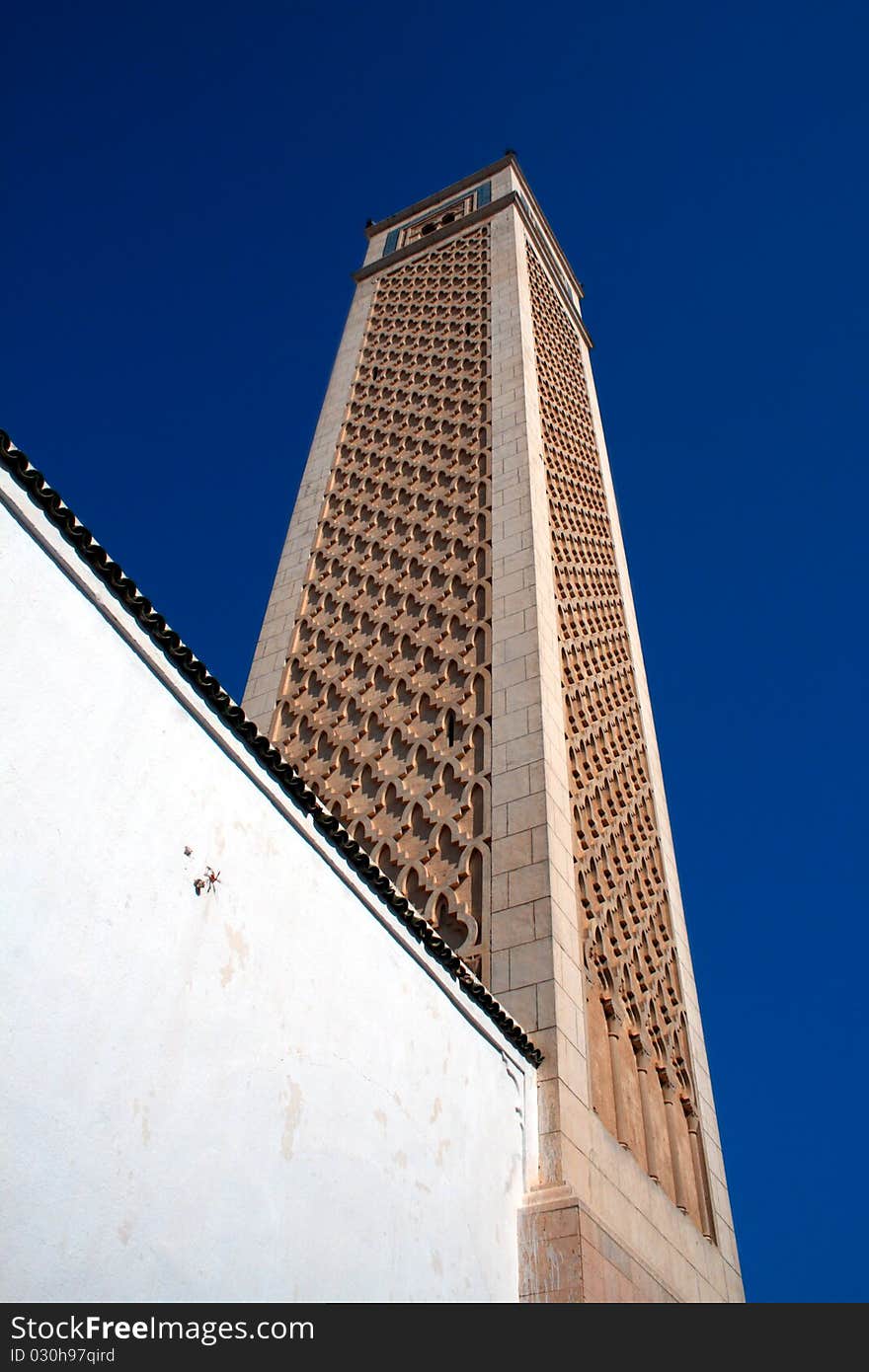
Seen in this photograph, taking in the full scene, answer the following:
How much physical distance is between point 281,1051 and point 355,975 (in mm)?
450

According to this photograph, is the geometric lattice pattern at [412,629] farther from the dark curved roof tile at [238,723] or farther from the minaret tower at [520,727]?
the dark curved roof tile at [238,723]

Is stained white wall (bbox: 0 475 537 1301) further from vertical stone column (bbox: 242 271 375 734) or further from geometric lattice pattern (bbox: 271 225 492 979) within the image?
vertical stone column (bbox: 242 271 375 734)

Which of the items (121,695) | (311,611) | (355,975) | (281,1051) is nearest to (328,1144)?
(281,1051)

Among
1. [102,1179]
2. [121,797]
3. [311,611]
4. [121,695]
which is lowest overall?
[102,1179]

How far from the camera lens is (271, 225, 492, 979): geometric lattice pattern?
15.8 ft

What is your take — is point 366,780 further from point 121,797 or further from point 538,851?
point 121,797

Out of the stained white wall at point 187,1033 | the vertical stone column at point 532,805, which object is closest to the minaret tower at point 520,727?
the vertical stone column at point 532,805

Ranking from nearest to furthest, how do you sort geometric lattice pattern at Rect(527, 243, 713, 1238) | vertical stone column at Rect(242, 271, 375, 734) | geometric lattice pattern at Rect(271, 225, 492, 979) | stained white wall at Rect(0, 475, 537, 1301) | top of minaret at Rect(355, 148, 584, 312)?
stained white wall at Rect(0, 475, 537, 1301) → geometric lattice pattern at Rect(527, 243, 713, 1238) → geometric lattice pattern at Rect(271, 225, 492, 979) → vertical stone column at Rect(242, 271, 375, 734) → top of minaret at Rect(355, 148, 584, 312)

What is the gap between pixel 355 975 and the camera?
334 cm

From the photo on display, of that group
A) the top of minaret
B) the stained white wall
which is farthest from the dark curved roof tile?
the top of minaret

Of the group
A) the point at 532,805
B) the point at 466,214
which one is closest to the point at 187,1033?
the point at 532,805

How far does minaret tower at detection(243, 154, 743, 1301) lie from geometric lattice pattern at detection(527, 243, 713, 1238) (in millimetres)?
18
